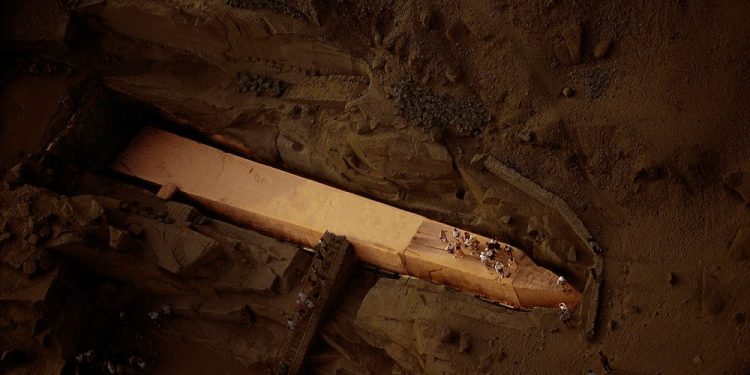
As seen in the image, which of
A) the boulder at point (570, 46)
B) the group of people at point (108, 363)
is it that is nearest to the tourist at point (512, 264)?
the boulder at point (570, 46)

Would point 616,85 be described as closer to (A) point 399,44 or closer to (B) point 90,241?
(A) point 399,44

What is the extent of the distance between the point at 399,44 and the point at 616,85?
1.78 meters

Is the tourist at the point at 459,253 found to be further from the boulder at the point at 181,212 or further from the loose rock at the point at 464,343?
the boulder at the point at 181,212

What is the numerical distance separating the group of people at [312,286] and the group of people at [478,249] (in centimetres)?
99

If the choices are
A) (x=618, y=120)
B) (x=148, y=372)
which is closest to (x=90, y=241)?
(x=148, y=372)

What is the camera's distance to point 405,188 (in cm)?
757

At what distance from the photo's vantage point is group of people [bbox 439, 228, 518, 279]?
706 cm

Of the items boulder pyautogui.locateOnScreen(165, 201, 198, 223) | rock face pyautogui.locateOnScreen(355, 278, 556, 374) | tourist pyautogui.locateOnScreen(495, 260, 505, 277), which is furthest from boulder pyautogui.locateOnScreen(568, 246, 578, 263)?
boulder pyautogui.locateOnScreen(165, 201, 198, 223)

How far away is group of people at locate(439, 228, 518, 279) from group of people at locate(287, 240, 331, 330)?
3.26ft

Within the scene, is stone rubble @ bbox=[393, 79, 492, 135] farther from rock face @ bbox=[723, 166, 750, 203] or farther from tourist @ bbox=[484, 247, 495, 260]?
rock face @ bbox=[723, 166, 750, 203]

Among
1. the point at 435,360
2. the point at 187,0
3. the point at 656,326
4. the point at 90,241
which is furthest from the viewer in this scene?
the point at 187,0

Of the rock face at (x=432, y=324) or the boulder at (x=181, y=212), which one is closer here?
the rock face at (x=432, y=324)

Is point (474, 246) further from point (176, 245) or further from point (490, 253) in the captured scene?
point (176, 245)

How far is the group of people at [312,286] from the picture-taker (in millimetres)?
7320
